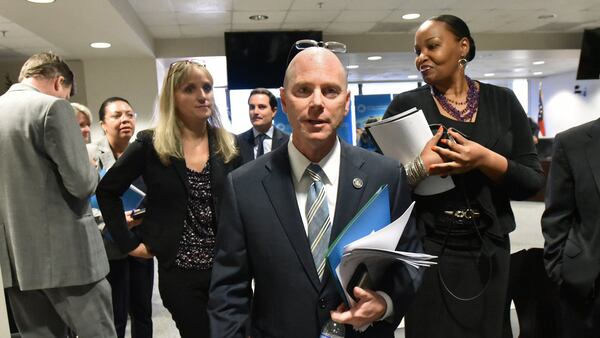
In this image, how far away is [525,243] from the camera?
5.73 m

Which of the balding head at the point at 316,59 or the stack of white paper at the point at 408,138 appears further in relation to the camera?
the stack of white paper at the point at 408,138

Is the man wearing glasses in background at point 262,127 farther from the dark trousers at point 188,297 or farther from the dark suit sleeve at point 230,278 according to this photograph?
the dark suit sleeve at point 230,278

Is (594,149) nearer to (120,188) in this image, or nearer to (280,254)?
(280,254)

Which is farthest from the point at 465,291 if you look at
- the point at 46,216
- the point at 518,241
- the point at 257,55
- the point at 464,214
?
the point at 257,55

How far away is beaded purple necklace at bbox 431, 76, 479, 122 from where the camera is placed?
1.55m

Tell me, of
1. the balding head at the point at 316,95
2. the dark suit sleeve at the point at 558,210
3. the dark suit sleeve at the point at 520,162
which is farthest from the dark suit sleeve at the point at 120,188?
the dark suit sleeve at the point at 558,210

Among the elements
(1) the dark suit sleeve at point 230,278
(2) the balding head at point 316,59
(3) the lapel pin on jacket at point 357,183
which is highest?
(2) the balding head at point 316,59

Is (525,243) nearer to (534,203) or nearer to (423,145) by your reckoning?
(534,203)

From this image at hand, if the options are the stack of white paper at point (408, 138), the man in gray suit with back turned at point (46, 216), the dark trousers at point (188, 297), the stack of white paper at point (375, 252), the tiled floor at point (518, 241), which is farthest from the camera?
the tiled floor at point (518, 241)

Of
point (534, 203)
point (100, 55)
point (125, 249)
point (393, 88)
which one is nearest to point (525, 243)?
point (534, 203)

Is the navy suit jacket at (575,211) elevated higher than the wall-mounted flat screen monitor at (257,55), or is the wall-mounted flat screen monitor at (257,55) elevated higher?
the wall-mounted flat screen monitor at (257,55)

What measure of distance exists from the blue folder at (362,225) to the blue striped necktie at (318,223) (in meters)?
0.12

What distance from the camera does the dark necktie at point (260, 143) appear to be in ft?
13.4

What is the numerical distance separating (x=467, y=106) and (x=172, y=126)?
1.21 m
